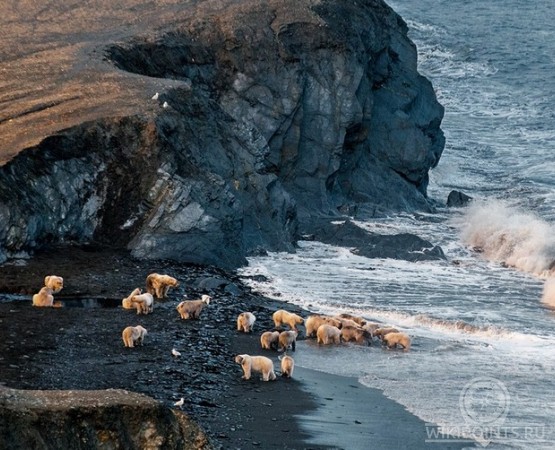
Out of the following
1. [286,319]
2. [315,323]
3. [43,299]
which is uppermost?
[43,299]

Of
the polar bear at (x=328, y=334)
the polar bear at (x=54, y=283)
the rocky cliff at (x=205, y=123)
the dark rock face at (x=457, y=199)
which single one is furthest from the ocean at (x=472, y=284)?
the polar bear at (x=54, y=283)

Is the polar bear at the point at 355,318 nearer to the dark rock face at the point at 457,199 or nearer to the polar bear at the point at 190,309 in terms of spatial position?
the polar bear at the point at 190,309

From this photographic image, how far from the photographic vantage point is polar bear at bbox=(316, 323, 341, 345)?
832 inches

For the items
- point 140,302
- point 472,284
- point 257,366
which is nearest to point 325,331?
point 257,366

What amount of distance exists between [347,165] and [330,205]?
2.28m

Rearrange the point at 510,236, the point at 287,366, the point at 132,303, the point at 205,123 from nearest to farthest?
the point at 287,366 < the point at 132,303 < the point at 205,123 < the point at 510,236

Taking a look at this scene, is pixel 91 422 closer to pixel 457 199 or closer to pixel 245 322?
pixel 245 322

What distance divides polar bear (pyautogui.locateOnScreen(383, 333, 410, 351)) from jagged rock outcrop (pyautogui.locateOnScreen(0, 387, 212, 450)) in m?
10.0

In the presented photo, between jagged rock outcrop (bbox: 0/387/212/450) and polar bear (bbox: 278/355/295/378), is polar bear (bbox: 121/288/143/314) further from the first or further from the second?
jagged rock outcrop (bbox: 0/387/212/450)

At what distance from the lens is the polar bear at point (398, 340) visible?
21.0 metres

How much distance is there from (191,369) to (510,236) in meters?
16.9

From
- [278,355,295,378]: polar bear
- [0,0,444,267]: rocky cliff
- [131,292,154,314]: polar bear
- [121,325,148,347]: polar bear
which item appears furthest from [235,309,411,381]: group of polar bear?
[0,0,444,267]: rocky cliff

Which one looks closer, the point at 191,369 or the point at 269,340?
the point at 191,369

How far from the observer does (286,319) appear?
72.2 feet
